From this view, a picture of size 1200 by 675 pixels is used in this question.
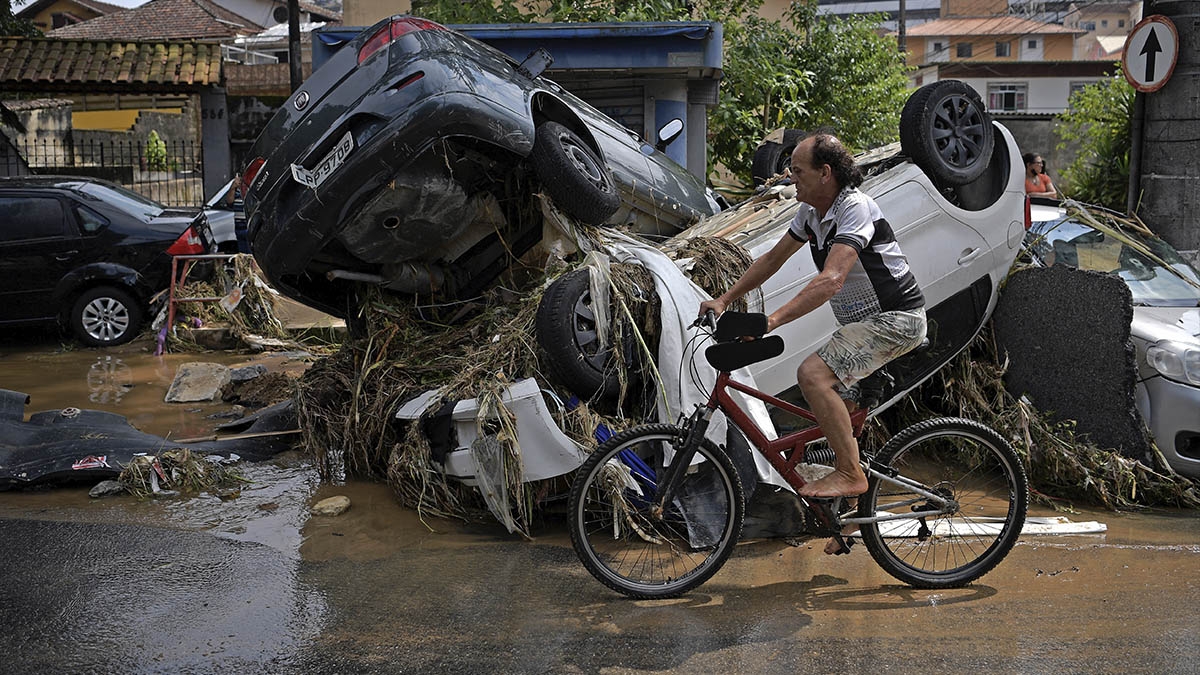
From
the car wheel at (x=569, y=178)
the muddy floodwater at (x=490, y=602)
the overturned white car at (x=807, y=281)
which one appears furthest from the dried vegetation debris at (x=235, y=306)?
the overturned white car at (x=807, y=281)

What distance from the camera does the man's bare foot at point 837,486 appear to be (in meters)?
4.52

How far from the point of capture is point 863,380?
4648 mm

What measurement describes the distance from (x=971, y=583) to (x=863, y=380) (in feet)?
3.32

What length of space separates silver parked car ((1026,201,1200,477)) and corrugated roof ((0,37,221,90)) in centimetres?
1432

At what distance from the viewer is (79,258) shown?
11094 millimetres

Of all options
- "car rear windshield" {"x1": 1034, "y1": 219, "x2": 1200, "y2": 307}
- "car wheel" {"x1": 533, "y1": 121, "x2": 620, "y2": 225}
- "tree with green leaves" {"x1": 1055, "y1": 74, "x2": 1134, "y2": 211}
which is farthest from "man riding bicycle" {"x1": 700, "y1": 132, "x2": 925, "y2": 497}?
"tree with green leaves" {"x1": 1055, "y1": 74, "x2": 1134, "y2": 211}

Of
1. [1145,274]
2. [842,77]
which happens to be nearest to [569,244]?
[1145,274]

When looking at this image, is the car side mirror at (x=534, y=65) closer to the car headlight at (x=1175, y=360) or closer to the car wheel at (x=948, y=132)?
the car wheel at (x=948, y=132)

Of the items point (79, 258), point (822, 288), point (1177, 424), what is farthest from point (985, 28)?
point (822, 288)

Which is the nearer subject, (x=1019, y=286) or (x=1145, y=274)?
(x=1019, y=286)

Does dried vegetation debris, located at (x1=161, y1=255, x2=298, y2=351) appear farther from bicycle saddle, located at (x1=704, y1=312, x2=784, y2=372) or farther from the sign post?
the sign post

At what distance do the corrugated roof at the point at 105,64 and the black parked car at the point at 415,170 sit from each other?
41.8 feet

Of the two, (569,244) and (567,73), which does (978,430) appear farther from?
(567,73)

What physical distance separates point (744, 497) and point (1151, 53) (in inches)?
227
